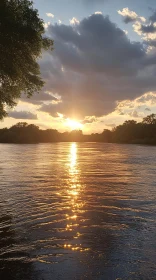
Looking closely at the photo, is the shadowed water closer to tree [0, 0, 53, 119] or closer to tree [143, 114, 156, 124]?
tree [0, 0, 53, 119]

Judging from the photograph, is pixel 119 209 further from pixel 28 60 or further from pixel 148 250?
pixel 28 60

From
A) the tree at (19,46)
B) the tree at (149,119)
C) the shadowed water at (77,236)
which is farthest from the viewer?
the tree at (149,119)

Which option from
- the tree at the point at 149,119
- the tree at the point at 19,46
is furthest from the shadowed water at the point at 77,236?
the tree at the point at 149,119

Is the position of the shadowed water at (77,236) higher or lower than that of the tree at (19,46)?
lower

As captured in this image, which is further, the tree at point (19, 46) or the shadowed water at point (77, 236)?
the tree at point (19, 46)

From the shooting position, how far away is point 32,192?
1712 centimetres

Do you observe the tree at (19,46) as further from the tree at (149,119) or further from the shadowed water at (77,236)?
the tree at (149,119)

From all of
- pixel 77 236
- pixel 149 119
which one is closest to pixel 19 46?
pixel 77 236

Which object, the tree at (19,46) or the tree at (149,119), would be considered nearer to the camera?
the tree at (19,46)

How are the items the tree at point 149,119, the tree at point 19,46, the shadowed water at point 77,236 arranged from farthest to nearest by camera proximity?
the tree at point 149,119 < the tree at point 19,46 < the shadowed water at point 77,236

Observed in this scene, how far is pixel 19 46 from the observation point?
19.8m

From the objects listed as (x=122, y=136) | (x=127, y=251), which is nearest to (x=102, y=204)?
(x=127, y=251)

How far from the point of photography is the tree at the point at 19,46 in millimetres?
18375

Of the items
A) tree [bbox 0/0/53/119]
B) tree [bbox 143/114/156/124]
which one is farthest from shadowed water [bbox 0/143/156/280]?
tree [bbox 143/114/156/124]
